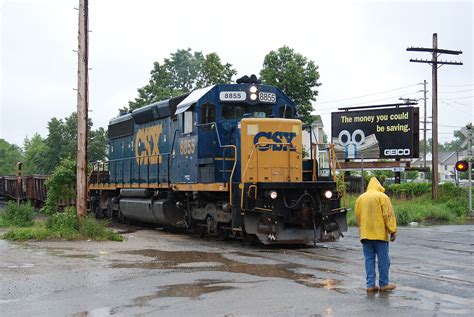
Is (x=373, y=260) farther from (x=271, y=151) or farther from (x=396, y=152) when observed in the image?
(x=396, y=152)

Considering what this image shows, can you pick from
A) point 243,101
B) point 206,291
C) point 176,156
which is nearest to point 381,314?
point 206,291

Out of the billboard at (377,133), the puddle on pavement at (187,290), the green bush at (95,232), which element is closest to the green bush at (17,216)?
the green bush at (95,232)

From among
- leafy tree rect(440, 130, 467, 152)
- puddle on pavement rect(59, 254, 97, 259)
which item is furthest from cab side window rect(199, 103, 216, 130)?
leafy tree rect(440, 130, 467, 152)

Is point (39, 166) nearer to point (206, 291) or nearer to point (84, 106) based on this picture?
point (84, 106)

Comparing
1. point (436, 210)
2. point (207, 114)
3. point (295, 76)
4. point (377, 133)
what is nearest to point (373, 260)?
point (207, 114)

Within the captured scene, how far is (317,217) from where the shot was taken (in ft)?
45.9

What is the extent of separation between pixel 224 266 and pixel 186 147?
595 cm

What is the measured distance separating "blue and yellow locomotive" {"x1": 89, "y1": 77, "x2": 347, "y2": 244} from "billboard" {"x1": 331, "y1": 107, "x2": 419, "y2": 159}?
62.6 feet

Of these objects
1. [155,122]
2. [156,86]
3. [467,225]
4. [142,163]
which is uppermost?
[156,86]

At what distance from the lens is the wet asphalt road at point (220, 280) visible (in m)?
7.45

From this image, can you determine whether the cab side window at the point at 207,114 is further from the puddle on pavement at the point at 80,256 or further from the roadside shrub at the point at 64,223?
the puddle on pavement at the point at 80,256

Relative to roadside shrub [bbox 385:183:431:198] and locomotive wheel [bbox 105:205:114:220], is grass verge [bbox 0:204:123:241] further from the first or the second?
roadside shrub [bbox 385:183:431:198]

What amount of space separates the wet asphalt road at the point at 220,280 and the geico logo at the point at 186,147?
2.48 metres

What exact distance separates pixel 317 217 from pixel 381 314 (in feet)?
22.9
